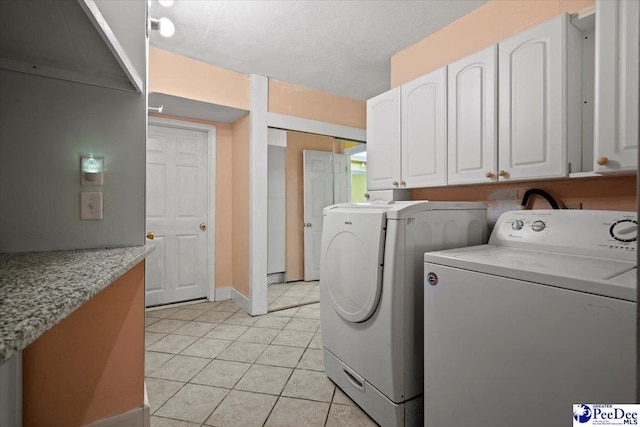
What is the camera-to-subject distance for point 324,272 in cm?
189

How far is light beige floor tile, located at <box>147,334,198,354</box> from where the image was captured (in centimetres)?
229

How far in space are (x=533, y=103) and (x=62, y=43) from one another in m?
1.88

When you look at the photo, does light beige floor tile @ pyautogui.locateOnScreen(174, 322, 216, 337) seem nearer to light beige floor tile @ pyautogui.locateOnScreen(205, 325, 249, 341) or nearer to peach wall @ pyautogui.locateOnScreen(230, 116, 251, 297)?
light beige floor tile @ pyautogui.locateOnScreen(205, 325, 249, 341)

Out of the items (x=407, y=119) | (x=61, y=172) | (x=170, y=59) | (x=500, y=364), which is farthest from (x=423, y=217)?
(x=170, y=59)

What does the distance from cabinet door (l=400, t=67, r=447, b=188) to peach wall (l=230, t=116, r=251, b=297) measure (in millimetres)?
1646

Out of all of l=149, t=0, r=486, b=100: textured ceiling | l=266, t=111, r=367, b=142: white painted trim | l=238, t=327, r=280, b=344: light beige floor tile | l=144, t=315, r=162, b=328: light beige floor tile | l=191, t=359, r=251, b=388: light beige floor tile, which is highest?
l=149, t=0, r=486, b=100: textured ceiling

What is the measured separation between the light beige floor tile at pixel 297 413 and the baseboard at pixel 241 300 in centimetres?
147

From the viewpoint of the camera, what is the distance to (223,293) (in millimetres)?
3514

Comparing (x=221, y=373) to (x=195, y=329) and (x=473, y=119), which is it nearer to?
(x=195, y=329)

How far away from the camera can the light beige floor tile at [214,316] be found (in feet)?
9.45

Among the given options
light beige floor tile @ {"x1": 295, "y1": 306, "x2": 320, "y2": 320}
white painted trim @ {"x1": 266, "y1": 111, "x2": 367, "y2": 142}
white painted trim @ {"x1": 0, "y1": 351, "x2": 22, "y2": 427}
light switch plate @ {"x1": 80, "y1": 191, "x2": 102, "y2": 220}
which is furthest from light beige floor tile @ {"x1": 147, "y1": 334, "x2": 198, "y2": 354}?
white painted trim @ {"x1": 266, "y1": 111, "x2": 367, "y2": 142}

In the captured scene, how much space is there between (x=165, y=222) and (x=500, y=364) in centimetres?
322

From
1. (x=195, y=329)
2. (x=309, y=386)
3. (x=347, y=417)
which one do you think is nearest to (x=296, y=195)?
(x=195, y=329)

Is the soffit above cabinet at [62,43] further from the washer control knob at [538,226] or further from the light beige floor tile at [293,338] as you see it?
the light beige floor tile at [293,338]
